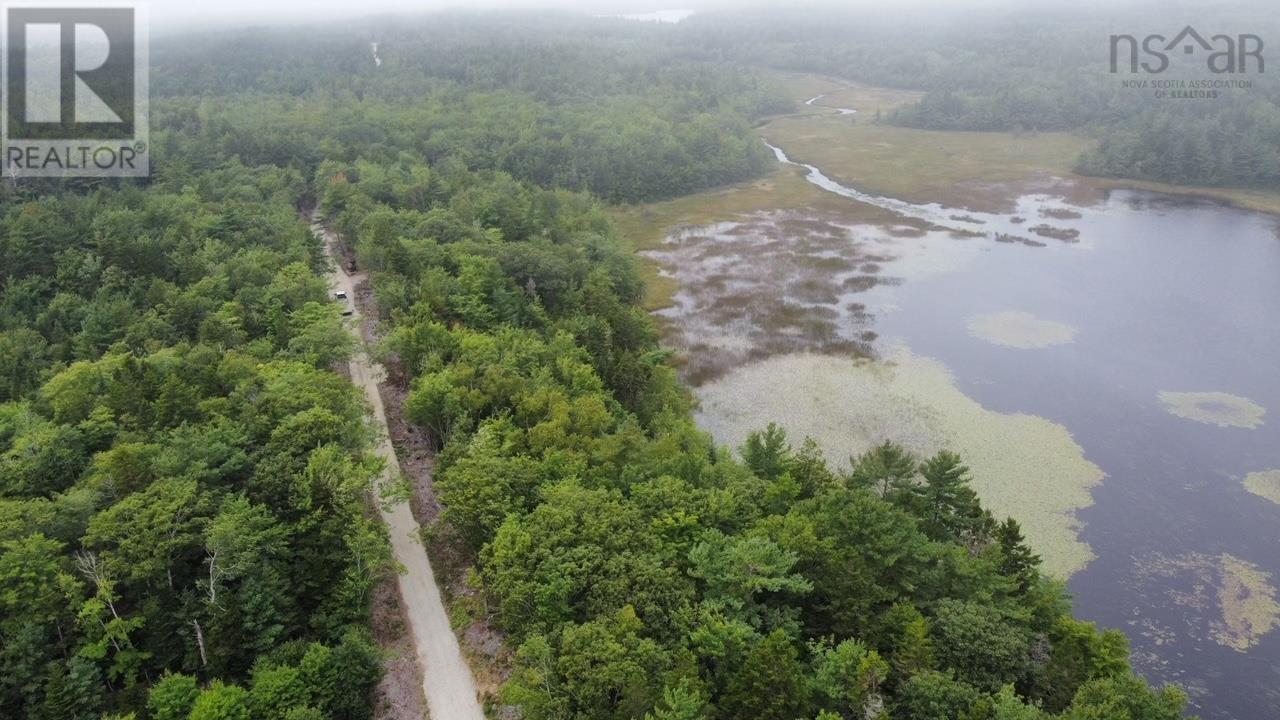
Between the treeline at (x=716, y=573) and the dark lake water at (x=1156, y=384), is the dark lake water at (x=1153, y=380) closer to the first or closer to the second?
the dark lake water at (x=1156, y=384)

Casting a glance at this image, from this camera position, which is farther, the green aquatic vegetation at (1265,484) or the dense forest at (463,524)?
the green aquatic vegetation at (1265,484)

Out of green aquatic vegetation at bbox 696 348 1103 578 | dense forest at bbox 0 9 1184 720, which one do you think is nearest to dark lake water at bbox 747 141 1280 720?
green aquatic vegetation at bbox 696 348 1103 578

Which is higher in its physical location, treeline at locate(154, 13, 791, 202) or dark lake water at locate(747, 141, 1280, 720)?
treeline at locate(154, 13, 791, 202)

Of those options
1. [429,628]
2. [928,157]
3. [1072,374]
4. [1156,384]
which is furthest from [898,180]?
[429,628]

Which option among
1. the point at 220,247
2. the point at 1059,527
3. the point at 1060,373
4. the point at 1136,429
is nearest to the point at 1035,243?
the point at 1060,373

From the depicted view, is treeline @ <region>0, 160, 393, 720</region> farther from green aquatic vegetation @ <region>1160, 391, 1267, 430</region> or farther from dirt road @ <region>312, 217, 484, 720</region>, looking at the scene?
green aquatic vegetation @ <region>1160, 391, 1267, 430</region>

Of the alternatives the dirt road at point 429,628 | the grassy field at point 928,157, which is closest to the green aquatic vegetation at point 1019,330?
the grassy field at point 928,157
